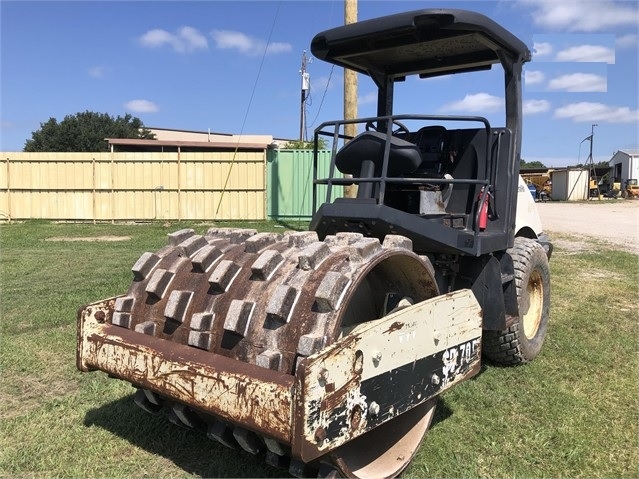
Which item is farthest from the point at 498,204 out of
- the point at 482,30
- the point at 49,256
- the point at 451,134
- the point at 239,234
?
the point at 49,256

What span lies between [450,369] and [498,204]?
1618mm

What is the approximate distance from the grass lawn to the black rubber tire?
0.43 ft

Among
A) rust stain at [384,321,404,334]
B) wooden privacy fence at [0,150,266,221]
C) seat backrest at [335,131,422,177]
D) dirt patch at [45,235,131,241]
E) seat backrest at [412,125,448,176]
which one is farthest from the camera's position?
wooden privacy fence at [0,150,266,221]

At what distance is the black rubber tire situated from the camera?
14.4 feet

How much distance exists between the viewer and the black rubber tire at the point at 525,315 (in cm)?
439

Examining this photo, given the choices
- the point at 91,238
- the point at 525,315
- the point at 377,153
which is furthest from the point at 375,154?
the point at 91,238

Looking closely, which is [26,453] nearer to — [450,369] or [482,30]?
[450,369]

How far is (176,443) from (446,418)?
5.42 ft

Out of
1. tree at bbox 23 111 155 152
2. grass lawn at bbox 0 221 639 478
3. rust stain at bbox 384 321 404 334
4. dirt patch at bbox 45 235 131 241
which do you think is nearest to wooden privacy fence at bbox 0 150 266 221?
dirt patch at bbox 45 235 131 241

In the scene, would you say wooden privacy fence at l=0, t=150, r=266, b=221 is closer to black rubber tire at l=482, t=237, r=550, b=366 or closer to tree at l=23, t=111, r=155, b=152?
black rubber tire at l=482, t=237, r=550, b=366

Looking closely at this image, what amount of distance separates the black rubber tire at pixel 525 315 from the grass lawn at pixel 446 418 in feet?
0.43

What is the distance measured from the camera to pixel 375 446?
2.95 meters

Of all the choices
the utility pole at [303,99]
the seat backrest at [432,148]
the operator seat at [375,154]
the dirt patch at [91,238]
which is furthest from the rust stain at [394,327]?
the utility pole at [303,99]

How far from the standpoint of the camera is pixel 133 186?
59.1 ft
